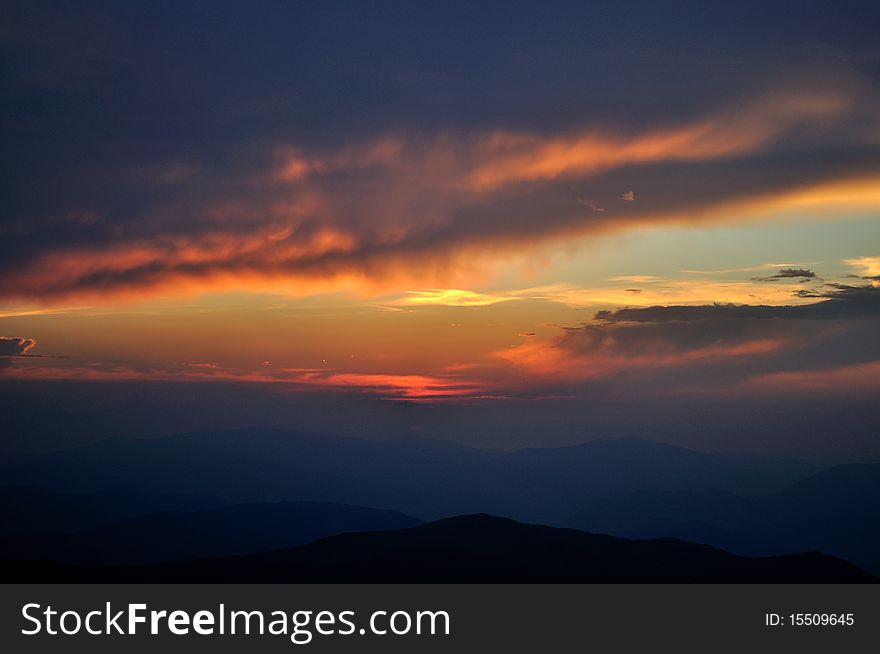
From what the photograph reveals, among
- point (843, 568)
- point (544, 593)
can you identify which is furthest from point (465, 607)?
point (843, 568)

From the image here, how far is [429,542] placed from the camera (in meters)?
124

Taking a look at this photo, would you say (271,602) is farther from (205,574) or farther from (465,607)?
(205,574)

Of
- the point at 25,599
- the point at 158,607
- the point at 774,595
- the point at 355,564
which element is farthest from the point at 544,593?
the point at 355,564

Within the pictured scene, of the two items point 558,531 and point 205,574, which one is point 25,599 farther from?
point 558,531

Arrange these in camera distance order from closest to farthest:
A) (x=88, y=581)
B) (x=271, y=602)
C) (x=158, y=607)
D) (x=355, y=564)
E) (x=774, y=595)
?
(x=158, y=607) < (x=271, y=602) < (x=774, y=595) < (x=88, y=581) < (x=355, y=564)

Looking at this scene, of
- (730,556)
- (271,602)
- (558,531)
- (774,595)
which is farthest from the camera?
(558,531)

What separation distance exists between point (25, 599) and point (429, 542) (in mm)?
83534

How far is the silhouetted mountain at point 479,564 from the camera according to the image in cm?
10475

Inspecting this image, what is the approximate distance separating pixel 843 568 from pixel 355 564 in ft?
262

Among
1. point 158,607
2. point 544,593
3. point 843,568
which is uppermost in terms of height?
point 158,607

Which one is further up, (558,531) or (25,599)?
(25,599)

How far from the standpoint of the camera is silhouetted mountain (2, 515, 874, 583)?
105 meters

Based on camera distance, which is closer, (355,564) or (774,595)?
(774,595)

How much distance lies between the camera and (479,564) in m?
116
